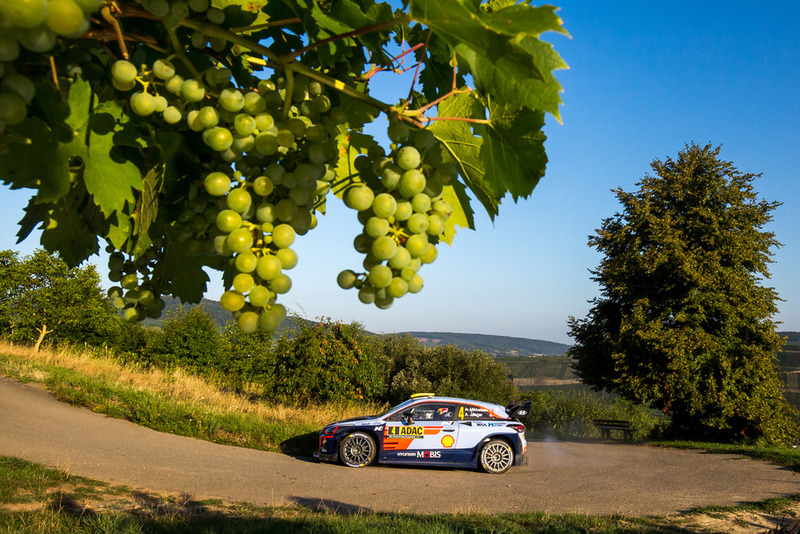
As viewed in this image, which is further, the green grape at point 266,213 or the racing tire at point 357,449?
the racing tire at point 357,449

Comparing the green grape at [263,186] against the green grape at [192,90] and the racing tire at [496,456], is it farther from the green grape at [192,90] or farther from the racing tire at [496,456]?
the racing tire at [496,456]

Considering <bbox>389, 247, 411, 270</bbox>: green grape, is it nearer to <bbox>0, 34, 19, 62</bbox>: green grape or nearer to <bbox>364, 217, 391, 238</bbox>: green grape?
<bbox>364, 217, 391, 238</bbox>: green grape

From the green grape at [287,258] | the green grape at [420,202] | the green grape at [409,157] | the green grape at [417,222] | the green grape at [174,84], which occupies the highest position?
the green grape at [174,84]

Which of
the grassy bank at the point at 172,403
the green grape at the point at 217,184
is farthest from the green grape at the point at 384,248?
the grassy bank at the point at 172,403

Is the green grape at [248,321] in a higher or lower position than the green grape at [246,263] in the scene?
lower

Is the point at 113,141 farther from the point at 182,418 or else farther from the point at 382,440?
the point at 182,418

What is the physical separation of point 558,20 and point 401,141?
12.4 inches

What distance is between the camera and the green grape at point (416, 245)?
2.97ft

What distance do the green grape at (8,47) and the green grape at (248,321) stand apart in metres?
0.41

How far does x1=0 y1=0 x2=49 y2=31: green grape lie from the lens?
21.0 inches

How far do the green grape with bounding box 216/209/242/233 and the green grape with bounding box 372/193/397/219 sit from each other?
0.21m

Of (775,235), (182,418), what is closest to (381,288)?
(182,418)

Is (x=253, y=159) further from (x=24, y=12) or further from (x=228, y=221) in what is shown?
(x=24, y=12)

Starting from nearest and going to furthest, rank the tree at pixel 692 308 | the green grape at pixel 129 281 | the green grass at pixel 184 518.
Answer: the green grape at pixel 129 281 < the green grass at pixel 184 518 < the tree at pixel 692 308
